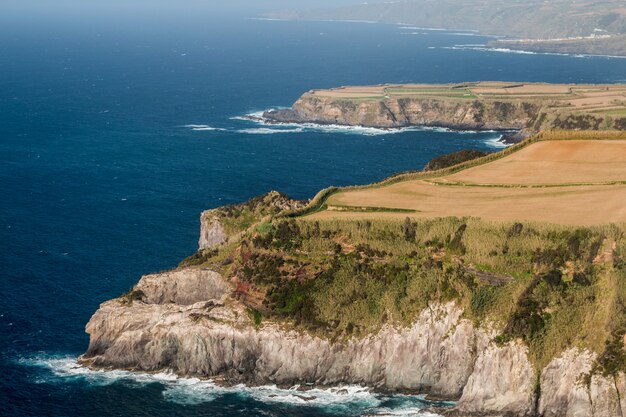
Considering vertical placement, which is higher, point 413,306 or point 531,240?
point 531,240

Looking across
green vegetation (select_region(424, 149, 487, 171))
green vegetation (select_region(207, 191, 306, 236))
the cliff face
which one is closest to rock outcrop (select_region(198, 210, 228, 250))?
green vegetation (select_region(207, 191, 306, 236))

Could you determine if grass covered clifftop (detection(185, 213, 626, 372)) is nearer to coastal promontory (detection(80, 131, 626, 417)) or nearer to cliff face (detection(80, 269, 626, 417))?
coastal promontory (detection(80, 131, 626, 417))

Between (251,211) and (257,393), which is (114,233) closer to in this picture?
(251,211)

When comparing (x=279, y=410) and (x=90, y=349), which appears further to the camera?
(x=90, y=349)

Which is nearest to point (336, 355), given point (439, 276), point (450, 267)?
point (439, 276)

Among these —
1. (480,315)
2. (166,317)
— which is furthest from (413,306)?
(166,317)

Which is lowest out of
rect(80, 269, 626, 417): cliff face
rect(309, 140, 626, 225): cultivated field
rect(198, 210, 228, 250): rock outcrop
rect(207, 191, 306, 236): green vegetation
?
rect(80, 269, 626, 417): cliff face

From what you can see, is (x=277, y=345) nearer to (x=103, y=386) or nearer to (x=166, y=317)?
(x=166, y=317)
